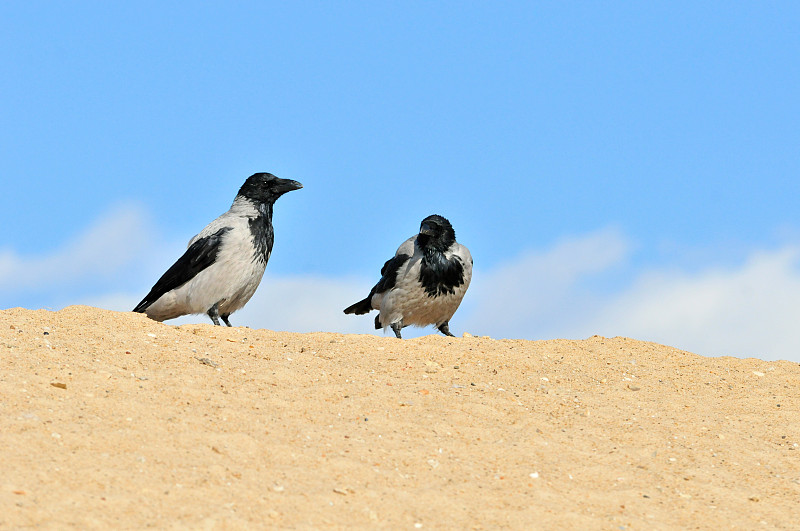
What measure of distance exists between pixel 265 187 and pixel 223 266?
1369mm

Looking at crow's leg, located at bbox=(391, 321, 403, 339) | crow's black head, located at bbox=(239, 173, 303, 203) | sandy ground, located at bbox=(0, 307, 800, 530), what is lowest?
sandy ground, located at bbox=(0, 307, 800, 530)

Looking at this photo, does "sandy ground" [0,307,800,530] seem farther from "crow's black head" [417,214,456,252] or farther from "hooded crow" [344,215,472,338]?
"crow's black head" [417,214,456,252]

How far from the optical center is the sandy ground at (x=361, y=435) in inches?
208

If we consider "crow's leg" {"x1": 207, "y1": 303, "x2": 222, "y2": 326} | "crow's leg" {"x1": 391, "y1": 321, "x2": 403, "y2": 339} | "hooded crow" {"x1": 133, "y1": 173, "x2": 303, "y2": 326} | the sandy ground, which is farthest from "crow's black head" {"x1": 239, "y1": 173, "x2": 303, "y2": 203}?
the sandy ground

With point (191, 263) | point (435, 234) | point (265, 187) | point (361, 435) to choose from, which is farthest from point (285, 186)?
point (361, 435)

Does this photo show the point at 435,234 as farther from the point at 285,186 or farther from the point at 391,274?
the point at 285,186

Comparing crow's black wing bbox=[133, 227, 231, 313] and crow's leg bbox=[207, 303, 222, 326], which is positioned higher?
crow's black wing bbox=[133, 227, 231, 313]

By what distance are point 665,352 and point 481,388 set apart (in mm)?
3263

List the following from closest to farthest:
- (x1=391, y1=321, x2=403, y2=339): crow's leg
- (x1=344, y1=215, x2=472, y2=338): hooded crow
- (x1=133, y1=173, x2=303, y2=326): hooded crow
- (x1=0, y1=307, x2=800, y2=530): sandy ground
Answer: (x1=0, y1=307, x2=800, y2=530): sandy ground < (x1=133, y1=173, x2=303, y2=326): hooded crow < (x1=344, y1=215, x2=472, y2=338): hooded crow < (x1=391, y1=321, x2=403, y2=339): crow's leg

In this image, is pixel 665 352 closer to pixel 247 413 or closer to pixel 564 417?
pixel 564 417

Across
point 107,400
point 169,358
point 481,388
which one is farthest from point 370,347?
point 107,400

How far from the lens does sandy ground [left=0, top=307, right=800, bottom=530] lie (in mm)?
5277

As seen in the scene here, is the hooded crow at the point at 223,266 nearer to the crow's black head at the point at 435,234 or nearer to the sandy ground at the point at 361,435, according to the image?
the sandy ground at the point at 361,435

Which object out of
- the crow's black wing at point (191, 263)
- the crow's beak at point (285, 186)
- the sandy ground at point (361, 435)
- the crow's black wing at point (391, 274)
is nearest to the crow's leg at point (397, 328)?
the crow's black wing at point (391, 274)
